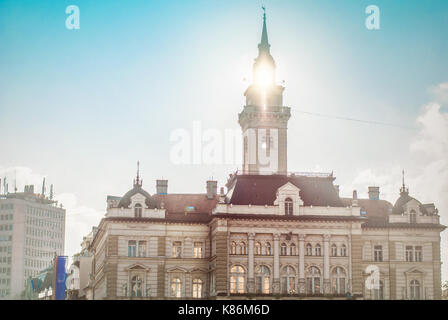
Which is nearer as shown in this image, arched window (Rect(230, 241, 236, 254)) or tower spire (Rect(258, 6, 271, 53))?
arched window (Rect(230, 241, 236, 254))

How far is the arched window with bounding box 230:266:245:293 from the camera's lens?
74688 mm

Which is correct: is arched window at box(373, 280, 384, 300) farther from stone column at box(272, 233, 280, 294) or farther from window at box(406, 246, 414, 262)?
stone column at box(272, 233, 280, 294)

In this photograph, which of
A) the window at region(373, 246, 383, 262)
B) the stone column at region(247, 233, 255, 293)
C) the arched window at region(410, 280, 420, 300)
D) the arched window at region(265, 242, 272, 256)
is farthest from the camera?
the window at region(373, 246, 383, 262)

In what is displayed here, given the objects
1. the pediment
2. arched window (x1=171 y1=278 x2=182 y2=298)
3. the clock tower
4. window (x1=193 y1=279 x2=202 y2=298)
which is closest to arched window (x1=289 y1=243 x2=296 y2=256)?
the pediment

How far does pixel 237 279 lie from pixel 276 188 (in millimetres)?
9850

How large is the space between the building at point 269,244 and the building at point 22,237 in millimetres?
75977

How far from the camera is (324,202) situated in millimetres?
78000

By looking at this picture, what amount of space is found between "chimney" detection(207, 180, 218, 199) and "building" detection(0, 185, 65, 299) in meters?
78.1

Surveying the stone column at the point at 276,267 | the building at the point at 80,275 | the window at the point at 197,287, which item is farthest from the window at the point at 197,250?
the building at the point at 80,275

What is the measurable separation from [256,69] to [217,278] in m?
28.1

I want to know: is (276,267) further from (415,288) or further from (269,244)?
(415,288)

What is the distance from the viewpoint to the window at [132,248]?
7756 cm
